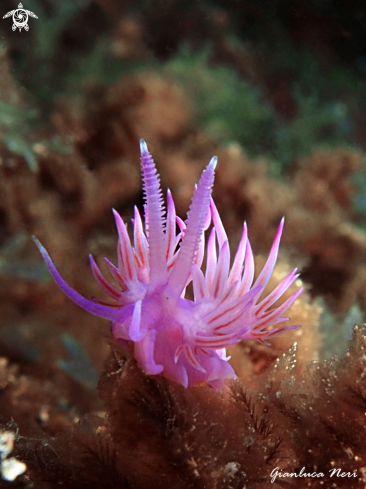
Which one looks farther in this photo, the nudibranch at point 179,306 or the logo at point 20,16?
the logo at point 20,16

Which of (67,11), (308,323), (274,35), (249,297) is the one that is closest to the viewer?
(249,297)

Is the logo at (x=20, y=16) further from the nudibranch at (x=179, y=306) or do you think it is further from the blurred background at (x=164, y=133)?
the nudibranch at (x=179, y=306)

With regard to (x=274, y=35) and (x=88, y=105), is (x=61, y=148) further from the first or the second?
(x=274, y=35)

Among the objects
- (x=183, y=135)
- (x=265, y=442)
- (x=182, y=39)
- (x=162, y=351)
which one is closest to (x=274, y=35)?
(x=182, y=39)

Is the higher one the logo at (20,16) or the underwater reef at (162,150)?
the logo at (20,16)

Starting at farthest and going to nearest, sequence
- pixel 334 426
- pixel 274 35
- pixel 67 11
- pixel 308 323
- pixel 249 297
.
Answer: pixel 274 35 < pixel 67 11 < pixel 308 323 < pixel 249 297 < pixel 334 426

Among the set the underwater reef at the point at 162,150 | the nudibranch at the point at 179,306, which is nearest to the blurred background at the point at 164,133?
the underwater reef at the point at 162,150

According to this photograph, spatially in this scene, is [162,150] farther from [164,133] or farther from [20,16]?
[20,16]
